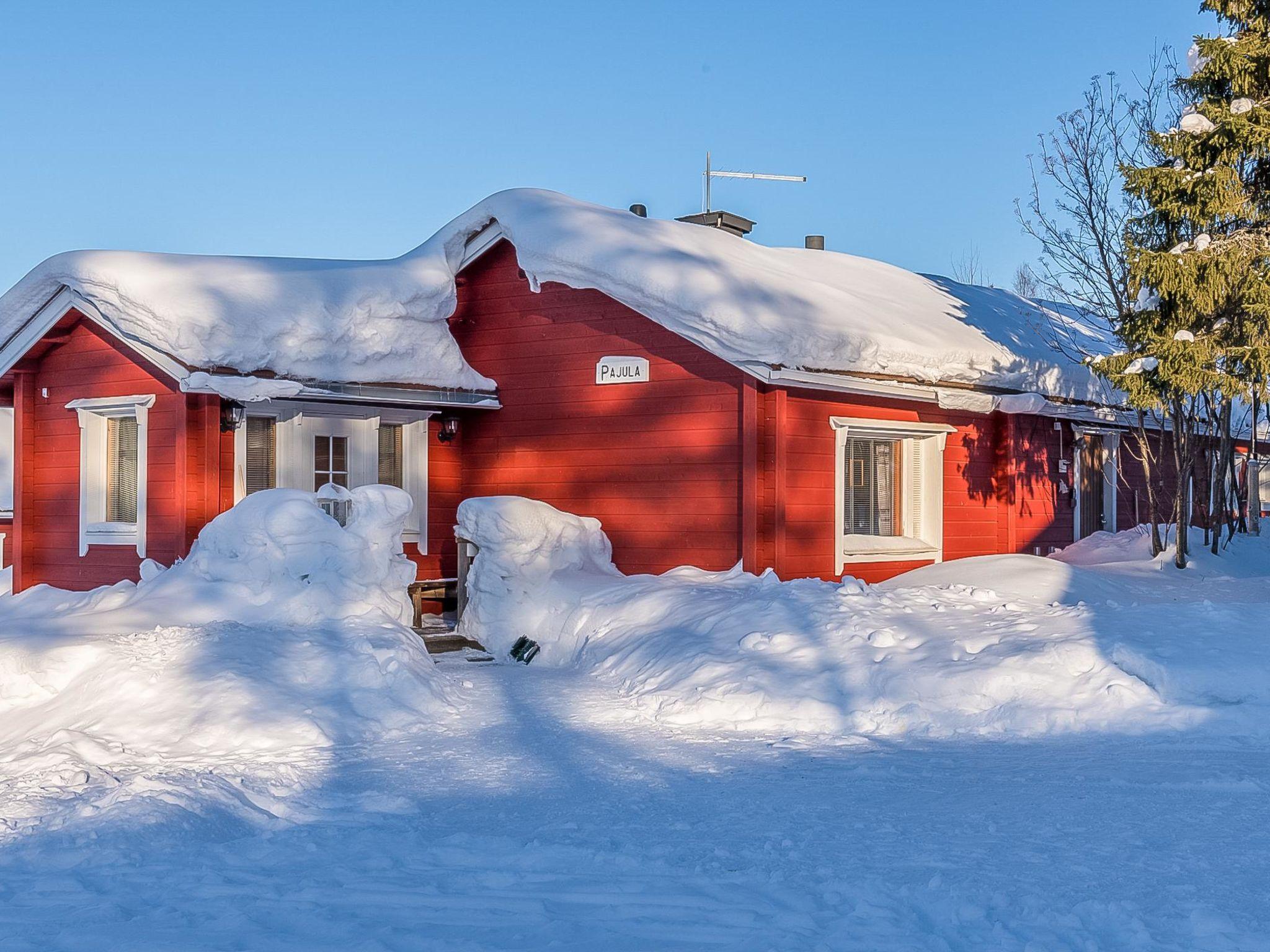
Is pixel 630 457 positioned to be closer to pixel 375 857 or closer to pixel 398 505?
pixel 398 505

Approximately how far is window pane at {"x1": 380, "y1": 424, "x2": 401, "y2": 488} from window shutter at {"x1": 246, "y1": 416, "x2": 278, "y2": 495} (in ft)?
4.31

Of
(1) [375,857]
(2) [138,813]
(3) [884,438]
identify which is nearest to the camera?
(1) [375,857]

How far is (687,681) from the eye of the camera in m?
9.12

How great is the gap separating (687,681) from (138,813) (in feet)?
13.9

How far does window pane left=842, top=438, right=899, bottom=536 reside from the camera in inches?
536

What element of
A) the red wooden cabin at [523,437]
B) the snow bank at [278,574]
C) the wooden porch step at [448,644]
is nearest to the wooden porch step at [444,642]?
the wooden porch step at [448,644]

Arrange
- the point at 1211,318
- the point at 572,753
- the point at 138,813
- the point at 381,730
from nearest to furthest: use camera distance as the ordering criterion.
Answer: the point at 138,813, the point at 572,753, the point at 381,730, the point at 1211,318

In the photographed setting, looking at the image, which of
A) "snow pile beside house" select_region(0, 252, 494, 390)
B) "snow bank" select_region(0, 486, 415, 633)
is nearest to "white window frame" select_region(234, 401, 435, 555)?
"snow pile beside house" select_region(0, 252, 494, 390)

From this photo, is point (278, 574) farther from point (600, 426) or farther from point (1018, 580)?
point (1018, 580)

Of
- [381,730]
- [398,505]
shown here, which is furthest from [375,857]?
[398,505]

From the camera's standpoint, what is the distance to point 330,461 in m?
13.4

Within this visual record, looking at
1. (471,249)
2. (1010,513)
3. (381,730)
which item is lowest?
(381,730)

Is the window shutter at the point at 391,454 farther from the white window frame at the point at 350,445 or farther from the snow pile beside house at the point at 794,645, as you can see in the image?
the snow pile beside house at the point at 794,645

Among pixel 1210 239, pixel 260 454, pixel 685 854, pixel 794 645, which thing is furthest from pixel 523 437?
pixel 685 854
